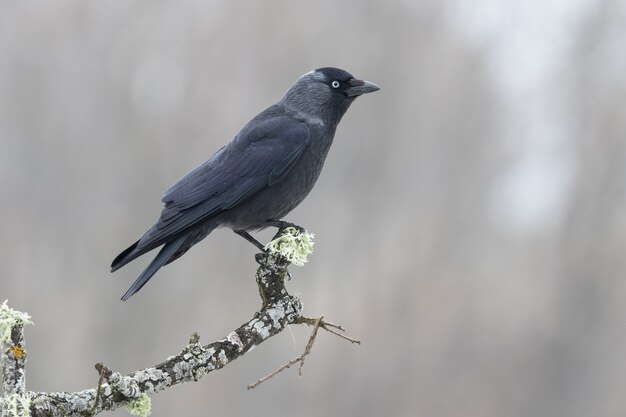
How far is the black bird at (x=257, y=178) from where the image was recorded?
4.20 metres

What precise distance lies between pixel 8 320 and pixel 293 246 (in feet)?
4.86

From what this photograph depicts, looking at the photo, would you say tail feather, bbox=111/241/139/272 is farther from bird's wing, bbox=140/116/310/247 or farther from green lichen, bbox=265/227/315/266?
green lichen, bbox=265/227/315/266

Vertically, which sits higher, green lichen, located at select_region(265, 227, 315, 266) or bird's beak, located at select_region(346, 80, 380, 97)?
bird's beak, located at select_region(346, 80, 380, 97)

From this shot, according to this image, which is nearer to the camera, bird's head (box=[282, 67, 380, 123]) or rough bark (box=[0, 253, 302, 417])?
rough bark (box=[0, 253, 302, 417])

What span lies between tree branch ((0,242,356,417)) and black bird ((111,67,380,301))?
59 centimetres

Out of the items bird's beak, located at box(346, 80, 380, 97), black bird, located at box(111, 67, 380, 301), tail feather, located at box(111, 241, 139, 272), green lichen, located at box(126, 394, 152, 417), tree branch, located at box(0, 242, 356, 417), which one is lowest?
green lichen, located at box(126, 394, 152, 417)

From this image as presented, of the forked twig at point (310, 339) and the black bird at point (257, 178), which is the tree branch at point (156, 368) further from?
the black bird at point (257, 178)

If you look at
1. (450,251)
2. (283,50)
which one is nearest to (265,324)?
(450,251)

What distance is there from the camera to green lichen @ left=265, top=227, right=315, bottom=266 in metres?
3.73

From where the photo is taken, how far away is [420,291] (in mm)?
14633

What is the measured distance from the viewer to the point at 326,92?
525 centimetres

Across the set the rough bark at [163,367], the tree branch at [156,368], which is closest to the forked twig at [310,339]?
the tree branch at [156,368]

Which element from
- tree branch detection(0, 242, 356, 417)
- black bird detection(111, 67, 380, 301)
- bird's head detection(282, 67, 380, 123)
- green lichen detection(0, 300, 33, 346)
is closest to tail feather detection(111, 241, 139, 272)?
black bird detection(111, 67, 380, 301)

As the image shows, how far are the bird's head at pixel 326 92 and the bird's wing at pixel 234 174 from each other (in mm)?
212
